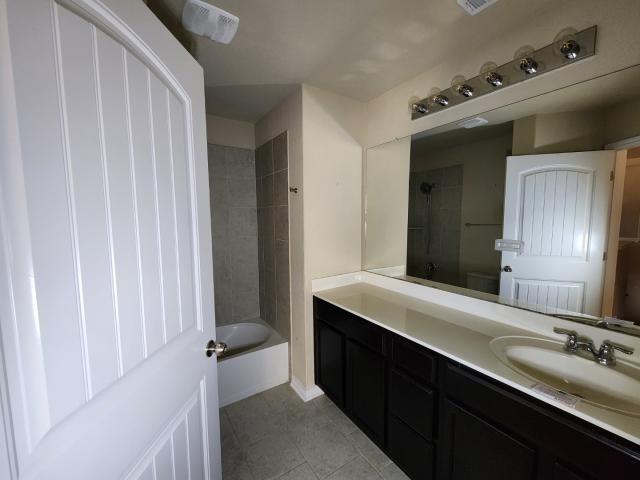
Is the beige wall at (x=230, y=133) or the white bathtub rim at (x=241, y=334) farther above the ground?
the beige wall at (x=230, y=133)

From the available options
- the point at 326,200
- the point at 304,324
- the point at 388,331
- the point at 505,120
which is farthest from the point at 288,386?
the point at 505,120

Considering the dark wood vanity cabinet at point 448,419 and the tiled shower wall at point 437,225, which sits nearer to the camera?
the dark wood vanity cabinet at point 448,419

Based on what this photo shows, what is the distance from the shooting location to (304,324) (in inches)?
81.5

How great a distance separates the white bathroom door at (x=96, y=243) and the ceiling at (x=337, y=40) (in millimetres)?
610

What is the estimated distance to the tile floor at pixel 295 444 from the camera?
4.97ft

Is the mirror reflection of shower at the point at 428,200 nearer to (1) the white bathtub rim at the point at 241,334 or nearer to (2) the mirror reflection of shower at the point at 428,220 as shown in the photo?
(2) the mirror reflection of shower at the point at 428,220

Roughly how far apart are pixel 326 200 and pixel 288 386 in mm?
1573

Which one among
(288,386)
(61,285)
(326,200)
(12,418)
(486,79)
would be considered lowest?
(288,386)

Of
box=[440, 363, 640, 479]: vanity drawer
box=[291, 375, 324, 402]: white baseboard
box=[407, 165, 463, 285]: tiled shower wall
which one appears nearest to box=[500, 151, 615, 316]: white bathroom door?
box=[407, 165, 463, 285]: tiled shower wall

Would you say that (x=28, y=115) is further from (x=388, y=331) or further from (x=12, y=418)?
(x=388, y=331)

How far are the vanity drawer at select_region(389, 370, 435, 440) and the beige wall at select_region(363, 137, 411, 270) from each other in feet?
3.08

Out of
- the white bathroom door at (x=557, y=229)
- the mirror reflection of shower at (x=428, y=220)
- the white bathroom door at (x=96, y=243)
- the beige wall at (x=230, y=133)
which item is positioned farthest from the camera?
the beige wall at (x=230, y=133)

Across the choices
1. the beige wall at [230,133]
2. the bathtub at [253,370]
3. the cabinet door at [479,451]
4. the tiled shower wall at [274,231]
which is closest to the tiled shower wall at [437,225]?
the cabinet door at [479,451]

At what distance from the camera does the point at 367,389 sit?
1.63 metres
